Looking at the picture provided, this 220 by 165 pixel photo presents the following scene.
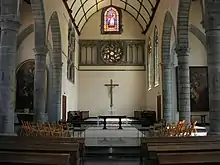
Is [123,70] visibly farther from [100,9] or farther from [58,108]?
[58,108]

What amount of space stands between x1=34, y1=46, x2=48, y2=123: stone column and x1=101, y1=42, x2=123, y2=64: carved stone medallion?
1517 cm

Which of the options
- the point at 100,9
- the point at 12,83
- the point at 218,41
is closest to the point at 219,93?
the point at 218,41

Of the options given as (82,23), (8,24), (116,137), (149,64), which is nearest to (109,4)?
(82,23)

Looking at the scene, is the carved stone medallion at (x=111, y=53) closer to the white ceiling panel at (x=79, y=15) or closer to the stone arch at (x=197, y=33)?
the white ceiling panel at (x=79, y=15)

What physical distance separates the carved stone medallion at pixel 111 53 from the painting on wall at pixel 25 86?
32.2ft

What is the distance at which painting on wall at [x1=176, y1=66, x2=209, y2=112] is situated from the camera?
61.7ft

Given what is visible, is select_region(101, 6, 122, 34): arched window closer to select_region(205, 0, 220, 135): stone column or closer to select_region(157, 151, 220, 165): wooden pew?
select_region(205, 0, 220, 135): stone column

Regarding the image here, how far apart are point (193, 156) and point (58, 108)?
46.5ft

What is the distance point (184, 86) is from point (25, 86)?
34.6 feet

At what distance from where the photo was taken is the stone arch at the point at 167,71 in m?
17.7

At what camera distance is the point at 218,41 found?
29.1ft

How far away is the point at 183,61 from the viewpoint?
13.2 metres

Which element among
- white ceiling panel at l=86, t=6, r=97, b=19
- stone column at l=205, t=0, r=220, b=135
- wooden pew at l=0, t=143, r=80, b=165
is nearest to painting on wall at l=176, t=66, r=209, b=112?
stone column at l=205, t=0, r=220, b=135

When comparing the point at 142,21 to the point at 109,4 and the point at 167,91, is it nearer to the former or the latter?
the point at 109,4
